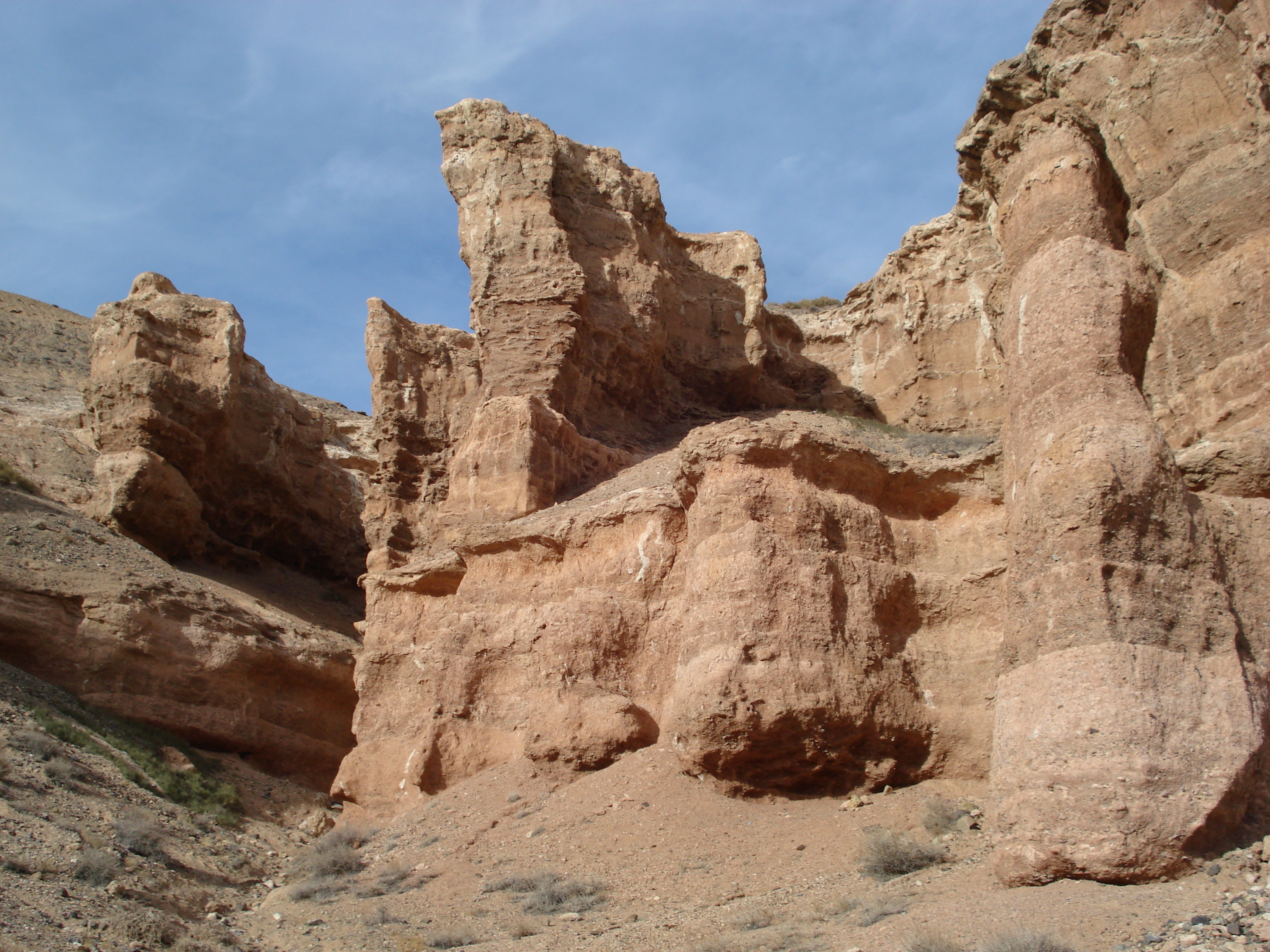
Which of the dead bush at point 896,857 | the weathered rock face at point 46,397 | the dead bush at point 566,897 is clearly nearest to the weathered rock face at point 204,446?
the weathered rock face at point 46,397

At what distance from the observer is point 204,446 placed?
88.1 feet

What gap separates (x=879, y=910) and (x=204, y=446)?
22160 mm

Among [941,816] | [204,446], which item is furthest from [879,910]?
[204,446]

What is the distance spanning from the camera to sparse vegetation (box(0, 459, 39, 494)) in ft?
77.9

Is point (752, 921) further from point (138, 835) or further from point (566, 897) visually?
point (138, 835)

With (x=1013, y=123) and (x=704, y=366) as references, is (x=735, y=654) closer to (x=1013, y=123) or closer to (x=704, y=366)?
(x=1013, y=123)

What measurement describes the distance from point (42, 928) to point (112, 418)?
17452mm

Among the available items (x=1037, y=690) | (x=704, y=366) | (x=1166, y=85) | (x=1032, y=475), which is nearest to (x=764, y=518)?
(x=1032, y=475)

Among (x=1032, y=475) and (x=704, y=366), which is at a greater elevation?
(x=704, y=366)

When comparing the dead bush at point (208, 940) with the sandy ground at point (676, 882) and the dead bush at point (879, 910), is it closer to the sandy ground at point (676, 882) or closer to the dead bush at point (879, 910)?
the sandy ground at point (676, 882)

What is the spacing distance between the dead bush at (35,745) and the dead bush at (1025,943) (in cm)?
1378

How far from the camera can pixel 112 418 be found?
26.1 meters

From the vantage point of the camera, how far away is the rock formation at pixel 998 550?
9461mm

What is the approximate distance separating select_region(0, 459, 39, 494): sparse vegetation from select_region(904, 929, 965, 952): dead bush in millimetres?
21913
